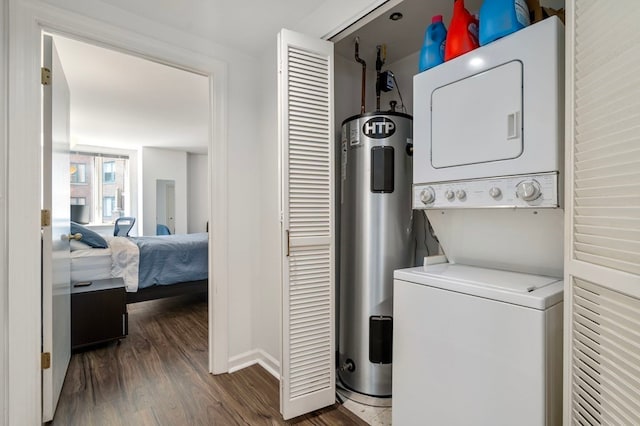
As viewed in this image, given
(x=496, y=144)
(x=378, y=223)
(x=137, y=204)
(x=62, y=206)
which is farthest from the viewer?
(x=137, y=204)

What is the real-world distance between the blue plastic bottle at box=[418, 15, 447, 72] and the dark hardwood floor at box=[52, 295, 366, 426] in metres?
1.87

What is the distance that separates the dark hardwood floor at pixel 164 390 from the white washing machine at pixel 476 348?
0.67 m

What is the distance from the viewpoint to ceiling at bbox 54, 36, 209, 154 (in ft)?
9.01

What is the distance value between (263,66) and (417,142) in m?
1.45

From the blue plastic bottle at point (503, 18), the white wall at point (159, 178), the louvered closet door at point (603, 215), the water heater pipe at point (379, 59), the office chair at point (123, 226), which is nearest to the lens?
the louvered closet door at point (603, 215)

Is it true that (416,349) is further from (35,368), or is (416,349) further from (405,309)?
(35,368)

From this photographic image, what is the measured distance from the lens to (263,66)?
2.34 metres

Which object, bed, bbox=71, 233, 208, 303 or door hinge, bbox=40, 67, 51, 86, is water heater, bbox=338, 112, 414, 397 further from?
bed, bbox=71, 233, 208, 303

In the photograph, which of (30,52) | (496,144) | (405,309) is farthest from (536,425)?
(30,52)

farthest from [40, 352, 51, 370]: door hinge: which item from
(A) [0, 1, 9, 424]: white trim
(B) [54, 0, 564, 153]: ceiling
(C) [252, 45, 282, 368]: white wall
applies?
(B) [54, 0, 564, 153]: ceiling

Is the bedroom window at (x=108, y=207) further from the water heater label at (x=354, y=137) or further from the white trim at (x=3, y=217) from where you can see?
the water heater label at (x=354, y=137)

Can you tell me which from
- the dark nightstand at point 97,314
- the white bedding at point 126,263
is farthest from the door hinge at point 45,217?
the white bedding at point 126,263

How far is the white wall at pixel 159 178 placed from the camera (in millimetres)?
6570

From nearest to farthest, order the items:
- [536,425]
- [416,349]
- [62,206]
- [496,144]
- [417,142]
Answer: [536,425] → [496,144] → [416,349] → [417,142] → [62,206]
